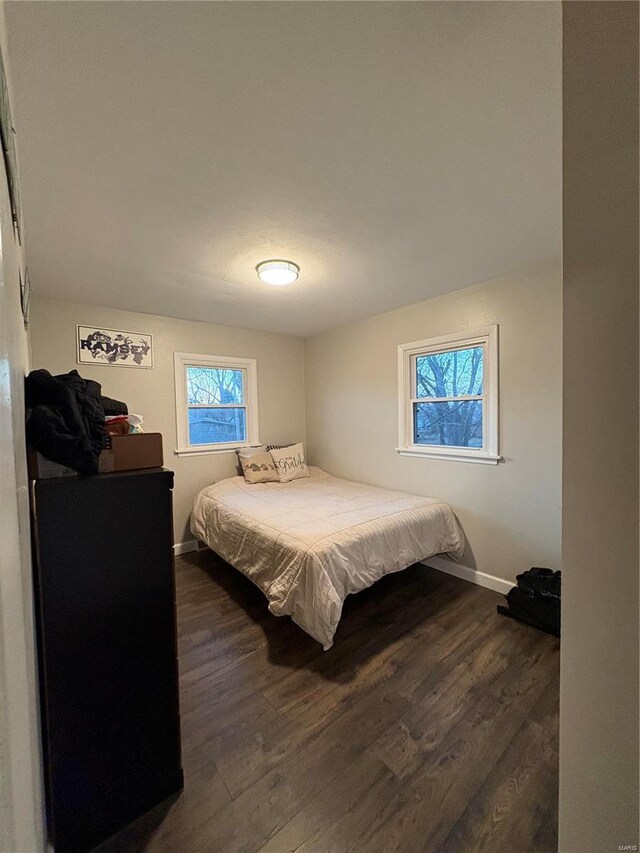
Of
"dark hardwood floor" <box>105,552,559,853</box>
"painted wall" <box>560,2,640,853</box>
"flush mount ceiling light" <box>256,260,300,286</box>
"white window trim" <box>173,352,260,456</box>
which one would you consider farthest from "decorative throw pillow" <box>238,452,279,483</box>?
"painted wall" <box>560,2,640,853</box>

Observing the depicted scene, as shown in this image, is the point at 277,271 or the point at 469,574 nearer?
the point at 277,271

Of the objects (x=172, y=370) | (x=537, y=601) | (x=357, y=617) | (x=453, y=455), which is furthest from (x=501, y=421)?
(x=172, y=370)

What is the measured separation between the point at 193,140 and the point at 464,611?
306 cm

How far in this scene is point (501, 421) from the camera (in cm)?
262

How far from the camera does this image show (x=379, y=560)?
7.36 ft

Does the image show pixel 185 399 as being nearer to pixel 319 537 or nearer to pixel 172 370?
pixel 172 370

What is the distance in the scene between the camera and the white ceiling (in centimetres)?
90

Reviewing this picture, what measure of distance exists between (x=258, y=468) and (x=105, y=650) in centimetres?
269

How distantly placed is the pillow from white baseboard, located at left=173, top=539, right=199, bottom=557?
1.13 meters

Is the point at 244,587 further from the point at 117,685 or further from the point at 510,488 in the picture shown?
the point at 510,488

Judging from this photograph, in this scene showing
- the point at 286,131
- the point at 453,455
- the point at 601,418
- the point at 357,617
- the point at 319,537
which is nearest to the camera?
the point at 601,418

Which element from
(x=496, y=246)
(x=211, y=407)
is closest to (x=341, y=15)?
(x=496, y=246)

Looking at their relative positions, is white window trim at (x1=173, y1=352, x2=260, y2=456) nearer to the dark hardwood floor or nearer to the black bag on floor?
the dark hardwood floor

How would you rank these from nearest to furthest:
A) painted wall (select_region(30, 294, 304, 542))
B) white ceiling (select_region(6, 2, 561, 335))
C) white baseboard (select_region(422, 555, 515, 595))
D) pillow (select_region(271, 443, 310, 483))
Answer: white ceiling (select_region(6, 2, 561, 335))
white baseboard (select_region(422, 555, 515, 595))
painted wall (select_region(30, 294, 304, 542))
pillow (select_region(271, 443, 310, 483))
